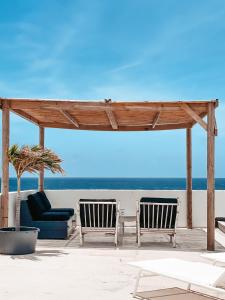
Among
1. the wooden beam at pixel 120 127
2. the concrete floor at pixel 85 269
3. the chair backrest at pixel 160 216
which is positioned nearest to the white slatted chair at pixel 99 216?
the concrete floor at pixel 85 269

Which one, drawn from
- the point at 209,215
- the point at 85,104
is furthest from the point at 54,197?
the point at 209,215

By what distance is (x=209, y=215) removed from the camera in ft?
26.5

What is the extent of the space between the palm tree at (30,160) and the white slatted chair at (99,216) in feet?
2.72

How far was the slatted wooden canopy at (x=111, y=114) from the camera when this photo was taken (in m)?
8.40

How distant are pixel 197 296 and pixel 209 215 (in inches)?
132

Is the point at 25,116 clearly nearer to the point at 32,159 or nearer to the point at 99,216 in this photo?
the point at 32,159

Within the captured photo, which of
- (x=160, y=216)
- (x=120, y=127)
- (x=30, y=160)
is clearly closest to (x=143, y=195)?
(x=120, y=127)

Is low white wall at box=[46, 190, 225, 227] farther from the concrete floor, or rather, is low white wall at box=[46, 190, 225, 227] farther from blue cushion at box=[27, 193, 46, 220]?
the concrete floor

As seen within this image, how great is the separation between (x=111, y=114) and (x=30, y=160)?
2.32 m

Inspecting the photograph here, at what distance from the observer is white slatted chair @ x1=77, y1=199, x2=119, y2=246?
8.17 meters

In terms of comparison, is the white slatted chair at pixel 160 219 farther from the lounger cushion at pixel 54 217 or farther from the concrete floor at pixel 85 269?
the lounger cushion at pixel 54 217

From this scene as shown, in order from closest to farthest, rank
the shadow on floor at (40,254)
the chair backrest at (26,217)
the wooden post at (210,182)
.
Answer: the shadow on floor at (40,254), the wooden post at (210,182), the chair backrest at (26,217)

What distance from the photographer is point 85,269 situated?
20.4ft

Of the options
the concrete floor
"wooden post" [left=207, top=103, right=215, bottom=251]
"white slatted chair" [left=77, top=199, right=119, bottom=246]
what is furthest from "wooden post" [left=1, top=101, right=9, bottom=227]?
"wooden post" [left=207, top=103, right=215, bottom=251]
